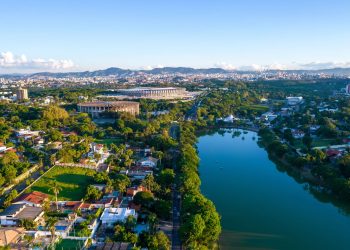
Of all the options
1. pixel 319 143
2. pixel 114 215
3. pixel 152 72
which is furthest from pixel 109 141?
pixel 152 72

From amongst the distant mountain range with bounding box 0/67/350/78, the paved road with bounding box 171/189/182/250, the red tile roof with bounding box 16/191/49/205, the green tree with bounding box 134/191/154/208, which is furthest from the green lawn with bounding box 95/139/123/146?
the distant mountain range with bounding box 0/67/350/78

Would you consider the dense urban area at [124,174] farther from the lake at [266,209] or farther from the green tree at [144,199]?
the lake at [266,209]

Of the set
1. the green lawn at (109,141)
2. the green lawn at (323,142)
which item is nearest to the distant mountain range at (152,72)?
the green lawn at (109,141)

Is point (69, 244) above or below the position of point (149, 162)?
below

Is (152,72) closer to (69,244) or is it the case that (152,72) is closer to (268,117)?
(268,117)

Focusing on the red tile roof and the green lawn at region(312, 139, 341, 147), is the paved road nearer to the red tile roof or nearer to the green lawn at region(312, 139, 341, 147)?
the red tile roof

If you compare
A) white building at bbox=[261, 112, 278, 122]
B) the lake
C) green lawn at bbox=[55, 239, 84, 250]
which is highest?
white building at bbox=[261, 112, 278, 122]
